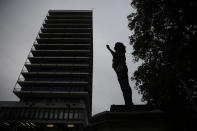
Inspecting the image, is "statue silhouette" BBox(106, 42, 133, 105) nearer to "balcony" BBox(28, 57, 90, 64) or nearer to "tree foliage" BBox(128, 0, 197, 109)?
"tree foliage" BBox(128, 0, 197, 109)

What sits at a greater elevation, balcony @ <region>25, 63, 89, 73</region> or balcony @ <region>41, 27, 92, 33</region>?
balcony @ <region>41, 27, 92, 33</region>

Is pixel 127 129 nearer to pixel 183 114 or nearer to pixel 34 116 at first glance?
pixel 183 114

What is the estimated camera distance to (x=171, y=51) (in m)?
6.68

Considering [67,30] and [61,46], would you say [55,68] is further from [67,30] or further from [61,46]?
[67,30]

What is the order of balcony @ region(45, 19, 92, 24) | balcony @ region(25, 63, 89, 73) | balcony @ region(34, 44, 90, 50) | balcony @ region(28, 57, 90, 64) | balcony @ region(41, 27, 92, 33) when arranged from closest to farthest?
balcony @ region(25, 63, 89, 73)
balcony @ region(28, 57, 90, 64)
balcony @ region(34, 44, 90, 50)
balcony @ region(41, 27, 92, 33)
balcony @ region(45, 19, 92, 24)

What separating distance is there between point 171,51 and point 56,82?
4460 centimetres

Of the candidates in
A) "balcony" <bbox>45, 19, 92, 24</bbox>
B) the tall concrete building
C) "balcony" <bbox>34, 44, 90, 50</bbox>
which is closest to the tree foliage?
the tall concrete building

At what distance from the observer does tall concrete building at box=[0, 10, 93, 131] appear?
42.3 m

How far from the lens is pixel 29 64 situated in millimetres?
53906

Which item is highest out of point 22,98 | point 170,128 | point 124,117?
point 22,98

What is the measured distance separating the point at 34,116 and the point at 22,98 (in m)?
9.06

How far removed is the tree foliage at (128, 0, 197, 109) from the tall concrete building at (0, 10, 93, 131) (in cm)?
3318

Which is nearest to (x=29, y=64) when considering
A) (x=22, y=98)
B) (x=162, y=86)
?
(x=22, y=98)

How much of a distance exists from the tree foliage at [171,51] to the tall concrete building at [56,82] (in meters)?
33.2
